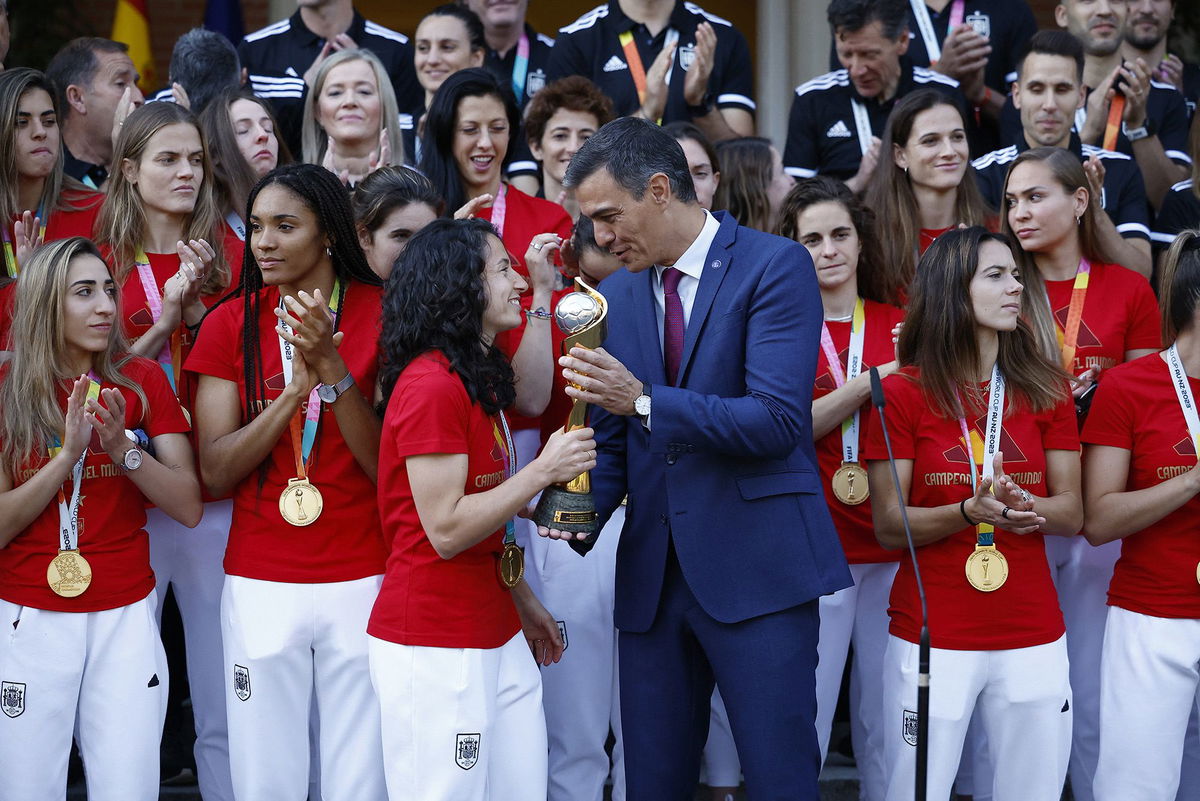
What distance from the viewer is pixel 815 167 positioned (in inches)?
260

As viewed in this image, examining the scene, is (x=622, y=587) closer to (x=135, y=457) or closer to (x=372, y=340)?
(x=372, y=340)

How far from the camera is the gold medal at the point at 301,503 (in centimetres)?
419

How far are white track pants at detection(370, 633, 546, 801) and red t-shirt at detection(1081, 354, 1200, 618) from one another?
208cm

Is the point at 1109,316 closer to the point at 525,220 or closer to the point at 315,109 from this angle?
the point at 525,220

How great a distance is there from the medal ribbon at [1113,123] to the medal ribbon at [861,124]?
3.41ft

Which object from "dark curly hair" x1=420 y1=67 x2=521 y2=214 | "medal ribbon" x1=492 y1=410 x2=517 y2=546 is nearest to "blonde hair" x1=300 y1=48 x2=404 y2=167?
"dark curly hair" x1=420 y1=67 x2=521 y2=214

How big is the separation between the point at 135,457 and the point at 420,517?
37.9 inches

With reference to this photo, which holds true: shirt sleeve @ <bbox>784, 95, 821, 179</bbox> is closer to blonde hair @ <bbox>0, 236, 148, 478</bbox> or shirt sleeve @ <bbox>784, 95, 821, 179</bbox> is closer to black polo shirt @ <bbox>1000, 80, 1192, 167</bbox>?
black polo shirt @ <bbox>1000, 80, 1192, 167</bbox>

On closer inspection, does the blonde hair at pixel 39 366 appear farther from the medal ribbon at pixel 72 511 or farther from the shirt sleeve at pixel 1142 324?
the shirt sleeve at pixel 1142 324

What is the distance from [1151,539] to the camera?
4.67m

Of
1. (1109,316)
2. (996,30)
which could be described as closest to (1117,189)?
(1109,316)

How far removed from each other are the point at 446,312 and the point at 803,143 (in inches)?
122

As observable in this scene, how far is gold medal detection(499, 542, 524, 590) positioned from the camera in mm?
3988

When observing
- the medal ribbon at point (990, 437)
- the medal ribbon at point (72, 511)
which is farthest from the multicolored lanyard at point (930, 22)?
the medal ribbon at point (72, 511)
